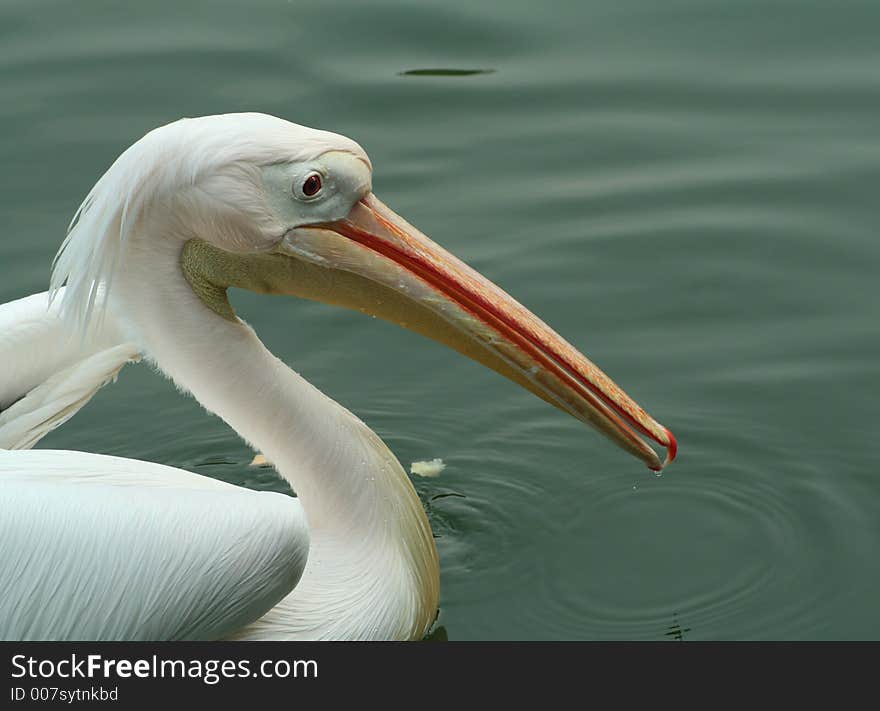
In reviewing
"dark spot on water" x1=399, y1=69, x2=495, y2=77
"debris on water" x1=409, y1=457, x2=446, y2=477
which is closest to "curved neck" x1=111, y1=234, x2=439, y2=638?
"debris on water" x1=409, y1=457, x2=446, y2=477

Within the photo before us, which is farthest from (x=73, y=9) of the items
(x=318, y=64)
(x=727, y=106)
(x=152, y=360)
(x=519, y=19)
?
(x=152, y=360)

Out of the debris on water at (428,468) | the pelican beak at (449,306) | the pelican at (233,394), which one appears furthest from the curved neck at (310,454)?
the debris on water at (428,468)

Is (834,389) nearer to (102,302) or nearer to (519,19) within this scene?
(102,302)

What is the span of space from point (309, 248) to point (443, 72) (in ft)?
11.4

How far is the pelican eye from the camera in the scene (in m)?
3.51

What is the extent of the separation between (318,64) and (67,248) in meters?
3.61

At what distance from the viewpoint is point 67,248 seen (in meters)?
3.50

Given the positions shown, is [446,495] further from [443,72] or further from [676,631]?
[443,72]

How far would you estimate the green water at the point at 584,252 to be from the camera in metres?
4.16

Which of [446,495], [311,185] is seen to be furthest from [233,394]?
[446,495]

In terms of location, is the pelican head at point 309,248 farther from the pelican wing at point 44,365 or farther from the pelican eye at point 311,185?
the pelican wing at point 44,365

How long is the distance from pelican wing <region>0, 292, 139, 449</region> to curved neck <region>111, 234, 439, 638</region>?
33cm

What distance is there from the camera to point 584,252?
5613 millimetres

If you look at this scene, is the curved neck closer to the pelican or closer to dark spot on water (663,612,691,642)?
the pelican
